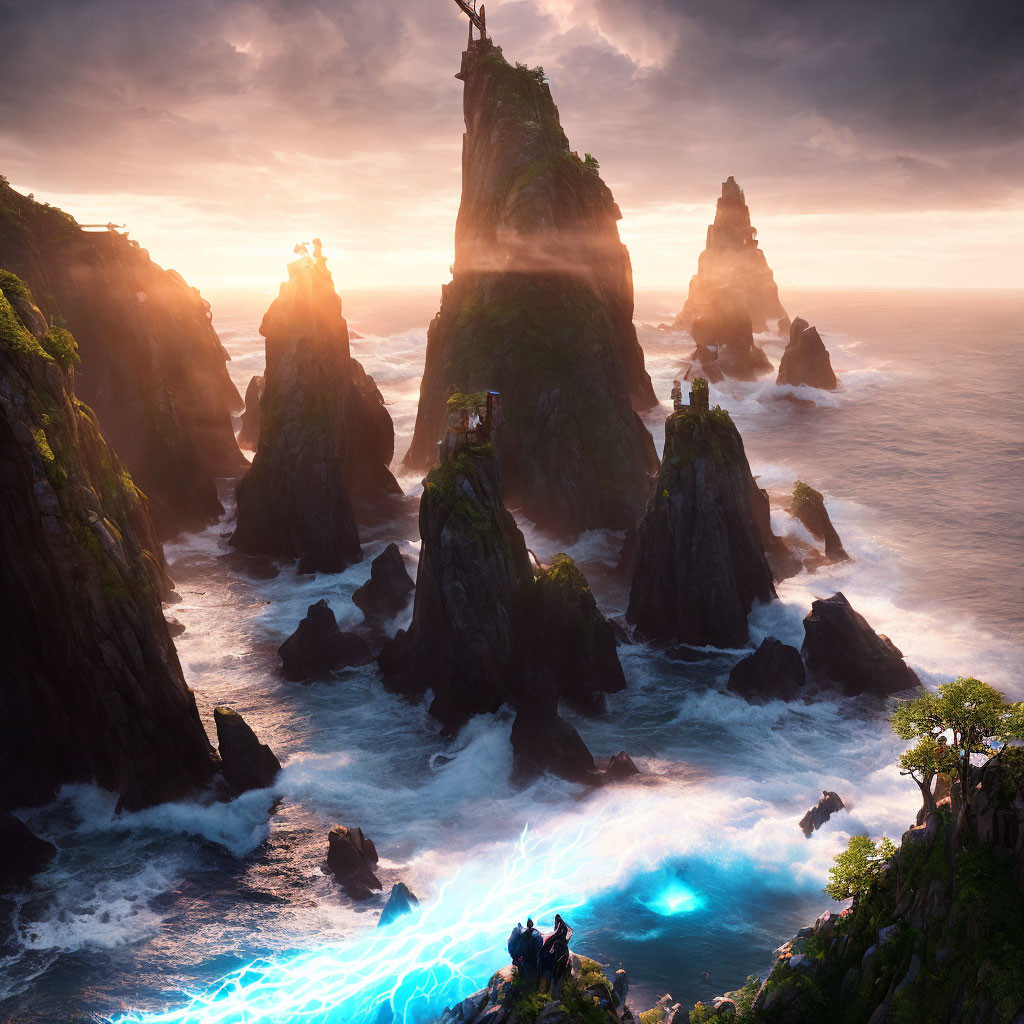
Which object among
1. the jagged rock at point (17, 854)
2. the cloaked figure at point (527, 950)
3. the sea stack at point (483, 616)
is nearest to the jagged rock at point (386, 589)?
the sea stack at point (483, 616)

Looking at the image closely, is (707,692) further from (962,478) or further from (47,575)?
(962,478)

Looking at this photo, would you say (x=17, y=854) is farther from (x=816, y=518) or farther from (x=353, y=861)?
(x=816, y=518)

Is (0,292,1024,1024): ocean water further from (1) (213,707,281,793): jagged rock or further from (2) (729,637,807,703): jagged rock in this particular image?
(2) (729,637,807,703): jagged rock

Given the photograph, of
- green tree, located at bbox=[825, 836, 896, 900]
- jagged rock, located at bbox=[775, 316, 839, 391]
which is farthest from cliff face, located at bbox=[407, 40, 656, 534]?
jagged rock, located at bbox=[775, 316, 839, 391]

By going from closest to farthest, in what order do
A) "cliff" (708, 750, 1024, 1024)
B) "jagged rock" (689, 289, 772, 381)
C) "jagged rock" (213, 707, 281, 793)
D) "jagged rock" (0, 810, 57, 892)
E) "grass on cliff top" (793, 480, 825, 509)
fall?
"cliff" (708, 750, 1024, 1024) < "jagged rock" (0, 810, 57, 892) < "jagged rock" (213, 707, 281, 793) < "grass on cliff top" (793, 480, 825, 509) < "jagged rock" (689, 289, 772, 381)

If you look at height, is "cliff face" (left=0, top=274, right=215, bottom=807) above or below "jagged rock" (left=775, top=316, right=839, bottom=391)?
below

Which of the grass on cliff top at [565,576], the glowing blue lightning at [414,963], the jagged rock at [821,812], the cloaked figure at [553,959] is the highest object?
the grass on cliff top at [565,576]

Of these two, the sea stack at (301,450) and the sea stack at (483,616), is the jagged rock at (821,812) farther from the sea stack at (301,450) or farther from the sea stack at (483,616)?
the sea stack at (301,450)
